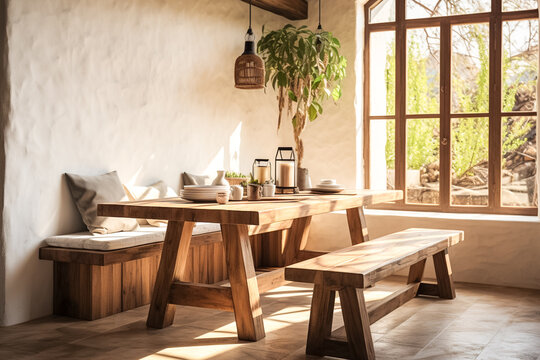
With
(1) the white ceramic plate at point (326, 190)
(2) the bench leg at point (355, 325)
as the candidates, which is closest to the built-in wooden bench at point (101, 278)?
(1) the white ceramic plate at point (326, 190)

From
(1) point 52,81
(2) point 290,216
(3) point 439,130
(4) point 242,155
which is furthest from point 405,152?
(1) point 52,81

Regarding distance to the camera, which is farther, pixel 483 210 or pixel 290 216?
pixel 483 210

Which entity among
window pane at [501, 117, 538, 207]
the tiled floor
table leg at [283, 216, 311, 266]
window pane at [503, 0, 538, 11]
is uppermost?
window pane at [503, 0, 538, 11]

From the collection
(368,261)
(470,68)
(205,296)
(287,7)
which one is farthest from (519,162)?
(205,296)

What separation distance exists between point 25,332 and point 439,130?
14.6ft

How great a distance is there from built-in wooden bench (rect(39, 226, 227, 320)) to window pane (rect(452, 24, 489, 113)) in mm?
3545

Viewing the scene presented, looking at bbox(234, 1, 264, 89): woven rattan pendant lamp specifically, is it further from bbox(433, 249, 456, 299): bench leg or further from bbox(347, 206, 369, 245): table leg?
bbox(433, 249, 456, 299): bench leg

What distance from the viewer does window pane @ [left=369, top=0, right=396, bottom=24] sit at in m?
6.77

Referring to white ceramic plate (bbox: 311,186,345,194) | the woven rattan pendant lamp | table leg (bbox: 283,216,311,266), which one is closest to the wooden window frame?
table leg (bbox: 283,216,311,266)

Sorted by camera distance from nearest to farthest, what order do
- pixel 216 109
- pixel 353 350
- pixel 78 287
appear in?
pixel 353 350 < pixel 78 287 < pixel 216 109

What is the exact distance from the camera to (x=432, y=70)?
6.55m

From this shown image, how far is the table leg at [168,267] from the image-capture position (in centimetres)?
403

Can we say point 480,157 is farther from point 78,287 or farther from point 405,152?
point 78,287

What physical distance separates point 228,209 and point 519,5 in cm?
423
